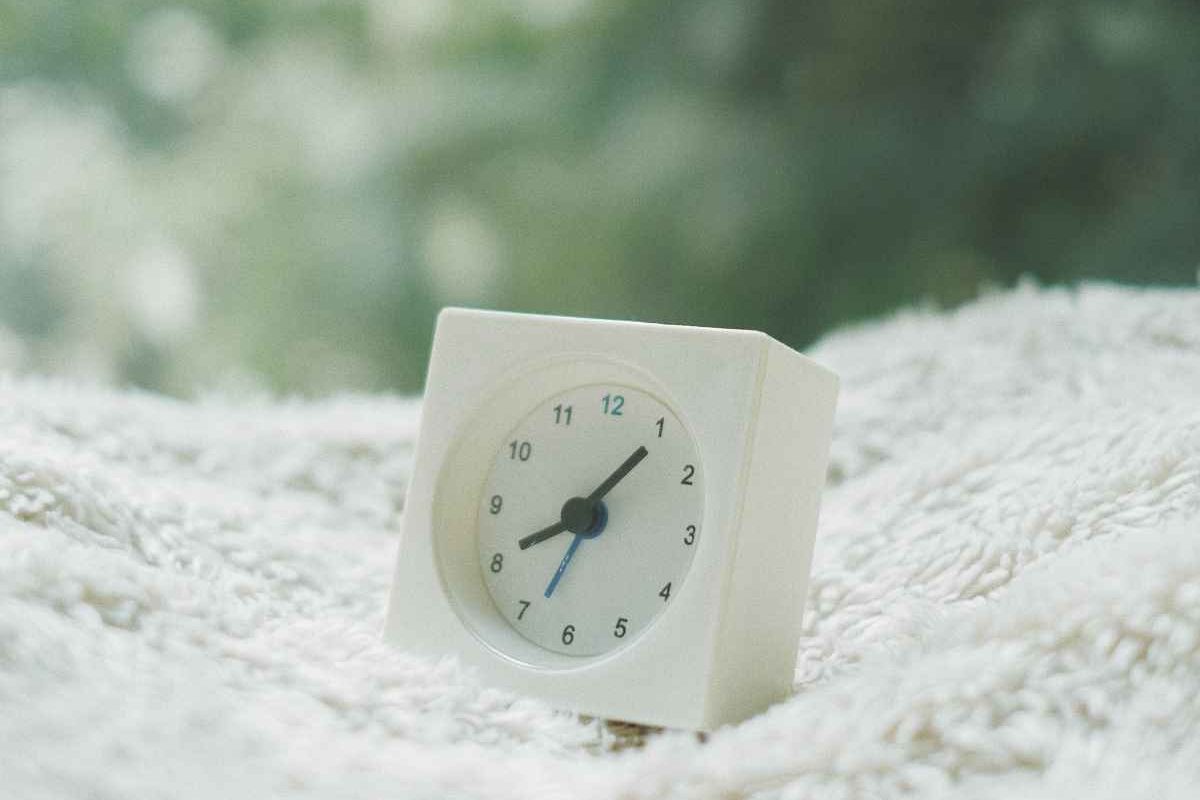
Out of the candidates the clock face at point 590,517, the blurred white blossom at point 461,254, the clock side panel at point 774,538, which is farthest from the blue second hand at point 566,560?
the blurred white blossom at point 461,254

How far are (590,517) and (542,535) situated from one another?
4cm

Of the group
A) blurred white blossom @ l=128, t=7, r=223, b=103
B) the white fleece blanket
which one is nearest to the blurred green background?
blurred white blossom @ l=128, t=7, r=223, b=103

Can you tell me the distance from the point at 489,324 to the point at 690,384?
133 millimetres

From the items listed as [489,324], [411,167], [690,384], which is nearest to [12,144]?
[411,167]

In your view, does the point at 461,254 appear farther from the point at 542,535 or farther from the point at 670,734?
the point at 670,734

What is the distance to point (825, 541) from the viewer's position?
34.7 inches

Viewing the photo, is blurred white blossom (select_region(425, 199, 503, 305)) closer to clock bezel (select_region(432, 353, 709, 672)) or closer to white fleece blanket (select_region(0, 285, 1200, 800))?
white fleece blanket (select_region(0, 285, 1200, 800))

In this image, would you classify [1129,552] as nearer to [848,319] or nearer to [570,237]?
[848,319]

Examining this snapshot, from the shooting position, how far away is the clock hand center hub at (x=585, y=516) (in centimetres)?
70

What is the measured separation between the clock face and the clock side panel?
33 millimetres

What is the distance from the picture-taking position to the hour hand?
714 millimetres

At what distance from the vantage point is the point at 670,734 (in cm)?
63

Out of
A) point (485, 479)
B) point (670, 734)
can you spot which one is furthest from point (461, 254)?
point (670, 734)

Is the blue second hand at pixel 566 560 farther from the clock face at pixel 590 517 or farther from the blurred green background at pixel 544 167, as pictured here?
the blurred green background at pixel 544 167
